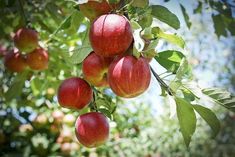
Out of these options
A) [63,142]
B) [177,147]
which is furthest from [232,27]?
[177,147]

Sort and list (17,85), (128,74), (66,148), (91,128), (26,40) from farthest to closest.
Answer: (66,148) < (17,85) < (26,40) < (91,128) < (128,74)

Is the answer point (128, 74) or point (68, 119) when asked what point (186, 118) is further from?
point (68, 119)

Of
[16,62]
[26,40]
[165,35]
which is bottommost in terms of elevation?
[16,62]

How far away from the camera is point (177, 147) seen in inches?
205

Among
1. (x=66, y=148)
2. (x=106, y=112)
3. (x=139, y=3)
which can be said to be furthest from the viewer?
(x=66, y=148)

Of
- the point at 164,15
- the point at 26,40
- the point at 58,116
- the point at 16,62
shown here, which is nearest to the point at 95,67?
the point at 164,15

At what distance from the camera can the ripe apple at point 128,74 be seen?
972mm

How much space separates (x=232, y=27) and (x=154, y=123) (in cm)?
271

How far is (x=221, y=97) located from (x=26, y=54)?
4.99 feet

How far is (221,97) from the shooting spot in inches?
43.3

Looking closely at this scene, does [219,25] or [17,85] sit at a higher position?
[219,25]

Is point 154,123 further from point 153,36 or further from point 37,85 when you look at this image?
point 153,36

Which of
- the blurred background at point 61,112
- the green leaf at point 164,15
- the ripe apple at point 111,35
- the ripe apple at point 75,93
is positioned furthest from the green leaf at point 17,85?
the ripe apple at point 111,35

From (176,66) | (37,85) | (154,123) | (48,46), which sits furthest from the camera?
(154,123)
